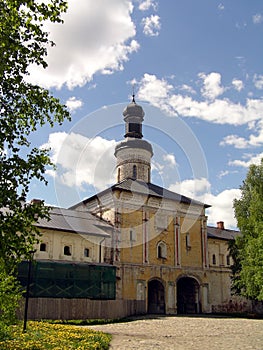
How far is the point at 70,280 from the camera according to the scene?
84.1 feet

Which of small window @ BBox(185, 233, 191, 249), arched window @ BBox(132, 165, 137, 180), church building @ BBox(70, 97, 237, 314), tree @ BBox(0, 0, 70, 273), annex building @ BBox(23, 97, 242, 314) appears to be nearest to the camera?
tree @ BBox(0, 0, 70, 273)

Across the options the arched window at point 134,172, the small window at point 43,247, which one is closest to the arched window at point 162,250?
the arched window at point 134,172

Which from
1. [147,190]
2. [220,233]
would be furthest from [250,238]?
[220,233]

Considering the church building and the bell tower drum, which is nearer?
the church building

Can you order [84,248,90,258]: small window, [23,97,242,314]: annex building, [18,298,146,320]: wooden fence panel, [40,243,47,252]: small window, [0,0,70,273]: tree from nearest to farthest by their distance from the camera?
[0,0,70,273]: tree → [18,298,146,320]: wooden fence panel → [40,243,47,252]: small window → [23,97,242,314]: annex building → [84,248,90,258]: small window

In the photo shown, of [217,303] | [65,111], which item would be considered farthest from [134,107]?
[65,111]

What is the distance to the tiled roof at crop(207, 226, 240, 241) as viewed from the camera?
124ft

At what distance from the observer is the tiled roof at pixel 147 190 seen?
3192 cm

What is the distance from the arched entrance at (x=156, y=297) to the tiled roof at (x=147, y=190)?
6935 millimetres

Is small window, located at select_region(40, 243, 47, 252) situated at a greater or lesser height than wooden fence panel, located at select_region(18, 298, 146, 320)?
greater

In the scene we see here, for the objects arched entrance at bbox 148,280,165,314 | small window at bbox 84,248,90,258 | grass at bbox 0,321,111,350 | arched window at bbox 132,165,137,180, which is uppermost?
arched window at bbox 132,165,137,180

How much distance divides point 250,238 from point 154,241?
8044 millimetres

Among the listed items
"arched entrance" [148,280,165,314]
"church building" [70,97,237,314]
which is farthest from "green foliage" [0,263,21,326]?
"arched entrance" [148,280,165,314]

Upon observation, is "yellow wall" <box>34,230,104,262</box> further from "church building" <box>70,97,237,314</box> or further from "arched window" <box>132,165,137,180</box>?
"arched window" <box>132,165,137,180</box>
